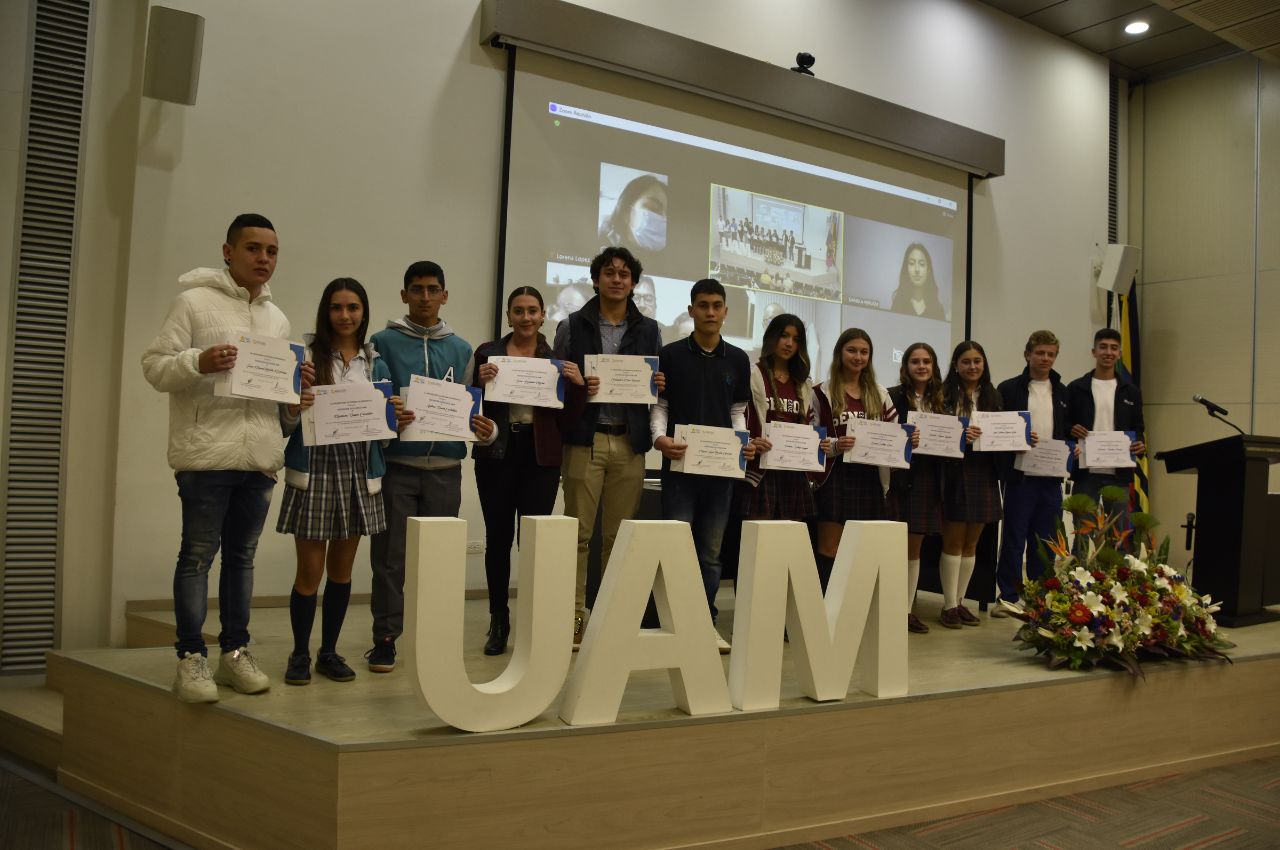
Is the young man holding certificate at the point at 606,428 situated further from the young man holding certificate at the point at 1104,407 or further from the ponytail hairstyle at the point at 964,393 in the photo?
the young man holding certificate at the point at 1104,407

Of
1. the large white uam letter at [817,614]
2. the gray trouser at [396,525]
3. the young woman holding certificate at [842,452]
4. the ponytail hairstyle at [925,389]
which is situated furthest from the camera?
the ponytail hairstyle at [925,389]

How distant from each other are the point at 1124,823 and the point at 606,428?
203cm

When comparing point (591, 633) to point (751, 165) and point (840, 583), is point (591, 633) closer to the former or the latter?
point (840, 583)

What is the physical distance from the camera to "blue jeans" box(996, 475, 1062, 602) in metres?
4.54

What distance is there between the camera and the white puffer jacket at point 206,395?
97.9 inches

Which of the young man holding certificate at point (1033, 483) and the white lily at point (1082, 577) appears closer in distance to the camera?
the white lily at point (1082, 577)

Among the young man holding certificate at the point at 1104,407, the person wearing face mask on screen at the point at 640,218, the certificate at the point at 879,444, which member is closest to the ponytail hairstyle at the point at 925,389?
the certificate at the point at 879,444

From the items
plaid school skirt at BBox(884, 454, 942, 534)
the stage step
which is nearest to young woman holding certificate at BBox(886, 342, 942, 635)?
plaid school skirt at BBox(884, 454, 942, 534)

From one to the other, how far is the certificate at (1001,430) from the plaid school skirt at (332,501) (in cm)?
266

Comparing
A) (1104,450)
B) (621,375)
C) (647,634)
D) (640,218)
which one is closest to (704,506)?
(621,375)

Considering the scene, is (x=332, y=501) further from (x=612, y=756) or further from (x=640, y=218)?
(x=640, y=218)

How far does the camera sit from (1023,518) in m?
4.56

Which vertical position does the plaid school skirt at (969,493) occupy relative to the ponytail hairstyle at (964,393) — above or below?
below

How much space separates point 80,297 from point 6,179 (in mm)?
581
